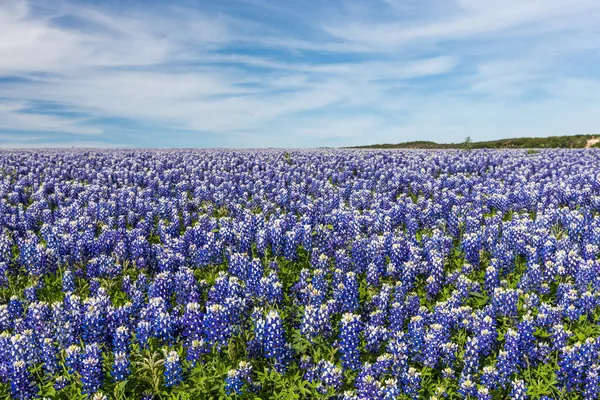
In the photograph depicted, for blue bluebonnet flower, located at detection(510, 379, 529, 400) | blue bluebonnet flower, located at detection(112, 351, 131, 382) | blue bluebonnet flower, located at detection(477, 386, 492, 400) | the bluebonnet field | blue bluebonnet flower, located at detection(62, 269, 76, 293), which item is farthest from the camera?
blue bluebonnet flower, located at detection(62, 269, 76, 293)

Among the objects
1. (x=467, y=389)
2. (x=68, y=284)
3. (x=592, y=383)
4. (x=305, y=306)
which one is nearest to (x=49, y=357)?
(x=68, y=284)

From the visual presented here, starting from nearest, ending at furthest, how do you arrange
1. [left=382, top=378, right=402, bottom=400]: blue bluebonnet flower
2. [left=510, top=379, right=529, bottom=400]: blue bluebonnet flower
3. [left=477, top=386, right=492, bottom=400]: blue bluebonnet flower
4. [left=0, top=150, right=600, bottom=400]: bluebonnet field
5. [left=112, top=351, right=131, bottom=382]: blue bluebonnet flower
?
[left=382, top=378, right=402, bottom=400]: blue bluebonnet flower < [left=477, top=386, right=492, bottom=400]: blue bluebonnet flower < [left=510, top=379, right=529, bottom=400]: blue bluebonnet flower < [left=112, top=351, right=131, bottom=382]: blue bluebonnet flower < [left=0, top=150, right=600, bottom=400]: bluebonnet field

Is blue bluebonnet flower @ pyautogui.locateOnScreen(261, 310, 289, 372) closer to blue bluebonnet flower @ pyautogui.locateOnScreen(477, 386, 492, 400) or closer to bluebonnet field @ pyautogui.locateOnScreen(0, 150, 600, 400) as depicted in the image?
bluebonnet field @ pyautogui.locateOnScreen(0, 150, 600, 400)

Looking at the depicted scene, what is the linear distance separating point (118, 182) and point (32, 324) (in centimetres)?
1302

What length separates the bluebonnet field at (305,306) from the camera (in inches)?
211

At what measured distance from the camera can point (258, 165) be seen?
2364 centimetres

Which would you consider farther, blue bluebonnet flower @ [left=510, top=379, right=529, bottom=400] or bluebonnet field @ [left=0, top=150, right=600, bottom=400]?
bluebonnet field @ [left=0, top=150, right=600, bottom=400]

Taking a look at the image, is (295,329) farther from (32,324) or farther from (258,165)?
(258,165)

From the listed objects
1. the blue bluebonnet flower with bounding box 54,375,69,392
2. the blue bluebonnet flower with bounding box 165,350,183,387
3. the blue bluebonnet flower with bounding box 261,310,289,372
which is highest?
the blue bluebonnet flower with bounding box 261,310,289,372

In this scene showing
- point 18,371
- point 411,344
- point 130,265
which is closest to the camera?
point 18,371

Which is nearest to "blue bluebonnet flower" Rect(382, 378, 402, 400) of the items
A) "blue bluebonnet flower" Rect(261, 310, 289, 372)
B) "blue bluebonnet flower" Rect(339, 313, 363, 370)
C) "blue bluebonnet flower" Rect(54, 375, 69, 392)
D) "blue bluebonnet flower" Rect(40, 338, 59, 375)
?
"blue bluebonnet flower" Rect(339, 313, 363, 370)

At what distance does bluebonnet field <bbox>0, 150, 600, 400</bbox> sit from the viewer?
5.35 m

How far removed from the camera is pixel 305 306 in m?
6.80

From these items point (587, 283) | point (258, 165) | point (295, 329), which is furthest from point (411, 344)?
point (258, 165)
